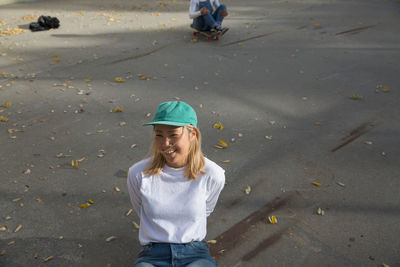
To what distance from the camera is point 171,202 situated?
2.17 metres

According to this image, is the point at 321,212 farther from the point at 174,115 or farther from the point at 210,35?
the point at 210,35

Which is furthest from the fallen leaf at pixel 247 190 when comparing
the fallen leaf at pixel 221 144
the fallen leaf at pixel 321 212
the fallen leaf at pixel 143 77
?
the fallen leaf at pixel 143 77

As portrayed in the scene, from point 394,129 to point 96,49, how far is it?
19.5ft

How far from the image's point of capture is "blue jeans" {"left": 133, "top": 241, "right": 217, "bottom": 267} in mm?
2146

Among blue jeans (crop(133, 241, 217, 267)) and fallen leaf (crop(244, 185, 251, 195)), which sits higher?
blue jeans (crop(133, 241, 217, 267))

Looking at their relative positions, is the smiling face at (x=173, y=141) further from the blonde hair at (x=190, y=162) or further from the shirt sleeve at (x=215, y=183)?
the shirt sleeve at (x=215, y=183)

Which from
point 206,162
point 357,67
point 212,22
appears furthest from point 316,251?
point 212,22

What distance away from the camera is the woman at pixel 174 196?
7.05ft

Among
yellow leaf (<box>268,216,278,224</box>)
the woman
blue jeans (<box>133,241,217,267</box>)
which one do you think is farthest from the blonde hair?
yellow leaf (<box>268,216,278,224</box>)

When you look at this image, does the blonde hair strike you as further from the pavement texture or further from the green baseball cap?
the pavement texture

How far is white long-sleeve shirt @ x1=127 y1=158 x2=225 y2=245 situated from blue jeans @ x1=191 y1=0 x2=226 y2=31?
21.4ft

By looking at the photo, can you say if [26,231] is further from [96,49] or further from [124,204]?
[96,49]

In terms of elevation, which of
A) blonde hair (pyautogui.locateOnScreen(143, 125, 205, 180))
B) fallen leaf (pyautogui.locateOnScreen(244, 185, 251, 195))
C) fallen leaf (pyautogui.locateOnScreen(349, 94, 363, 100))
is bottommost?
fallen leaf (pyautogui.locateOnScreen(244, 185, 251, 195))

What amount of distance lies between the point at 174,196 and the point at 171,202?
0.04 meters
